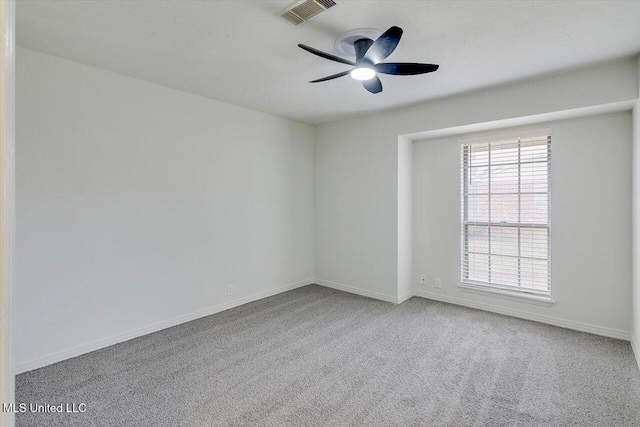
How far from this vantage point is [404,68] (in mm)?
2441

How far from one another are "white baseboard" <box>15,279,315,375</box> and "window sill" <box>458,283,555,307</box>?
2631mm

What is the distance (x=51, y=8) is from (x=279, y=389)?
9.86 feet

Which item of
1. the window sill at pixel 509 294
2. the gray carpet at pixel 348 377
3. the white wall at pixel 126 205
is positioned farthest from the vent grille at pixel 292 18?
the window sill at pixel 509 294

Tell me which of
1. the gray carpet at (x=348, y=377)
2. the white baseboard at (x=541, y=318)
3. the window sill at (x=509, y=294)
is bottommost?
the gray carpet at (x=348, y=377)

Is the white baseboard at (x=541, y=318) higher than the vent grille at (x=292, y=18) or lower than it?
lower

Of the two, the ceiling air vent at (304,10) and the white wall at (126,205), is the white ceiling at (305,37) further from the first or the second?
the white wall at (126,205)

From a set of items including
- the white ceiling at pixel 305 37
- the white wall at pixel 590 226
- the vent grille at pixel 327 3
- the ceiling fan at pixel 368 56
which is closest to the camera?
Answer: the vent grille at pixel 327 3

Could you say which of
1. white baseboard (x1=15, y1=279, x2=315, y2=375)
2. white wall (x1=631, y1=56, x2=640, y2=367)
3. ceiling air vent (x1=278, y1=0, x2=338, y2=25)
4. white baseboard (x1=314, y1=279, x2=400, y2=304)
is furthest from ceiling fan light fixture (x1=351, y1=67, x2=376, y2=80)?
white baseboard (x1=15, y1=279, x2=315, y2=375)

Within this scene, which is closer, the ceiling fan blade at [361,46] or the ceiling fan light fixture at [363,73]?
the ceiling fan blade at [361,46]

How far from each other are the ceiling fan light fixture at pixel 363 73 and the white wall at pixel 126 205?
204 centimetres

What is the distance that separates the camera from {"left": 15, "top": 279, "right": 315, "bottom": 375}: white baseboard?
104 inches

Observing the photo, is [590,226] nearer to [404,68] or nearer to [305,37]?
[404,68]

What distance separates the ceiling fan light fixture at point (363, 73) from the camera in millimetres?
2506

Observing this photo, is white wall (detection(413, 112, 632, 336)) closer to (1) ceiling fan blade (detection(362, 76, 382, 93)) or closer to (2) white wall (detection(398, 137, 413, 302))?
(2) white wall (detection(398, 137, 413, 302))
